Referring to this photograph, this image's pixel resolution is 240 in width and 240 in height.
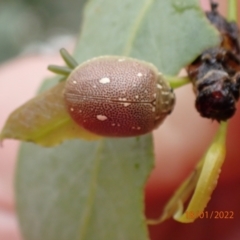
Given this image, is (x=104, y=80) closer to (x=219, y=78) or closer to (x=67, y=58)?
(x=67, y=58)

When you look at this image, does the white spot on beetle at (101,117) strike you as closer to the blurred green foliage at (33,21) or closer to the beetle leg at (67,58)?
the beetle leg at (67,58)

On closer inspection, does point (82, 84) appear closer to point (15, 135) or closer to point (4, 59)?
point (15, 135)

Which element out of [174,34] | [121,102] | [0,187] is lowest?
[0,187]

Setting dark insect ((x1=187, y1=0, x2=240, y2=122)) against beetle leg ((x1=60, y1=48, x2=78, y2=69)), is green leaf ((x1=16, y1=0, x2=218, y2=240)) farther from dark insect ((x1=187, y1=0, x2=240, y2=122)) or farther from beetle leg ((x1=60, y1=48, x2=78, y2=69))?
beetle leg ((x1=60, y1=48, x2=78, y2=69))

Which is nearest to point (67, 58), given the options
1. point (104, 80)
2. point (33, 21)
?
point (104, 80)

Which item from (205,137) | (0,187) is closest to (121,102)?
(205,137)
